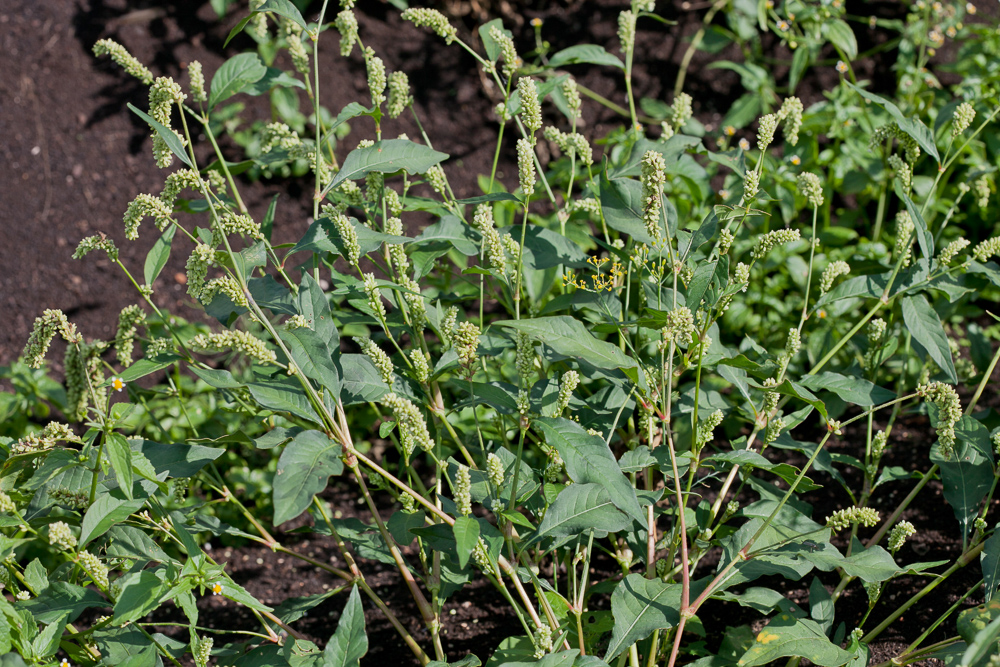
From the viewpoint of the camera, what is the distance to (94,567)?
5.52ft

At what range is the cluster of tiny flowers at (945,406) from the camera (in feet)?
5.79

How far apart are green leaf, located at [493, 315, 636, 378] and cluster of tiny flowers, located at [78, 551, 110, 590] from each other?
105cm

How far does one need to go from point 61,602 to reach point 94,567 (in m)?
0.19

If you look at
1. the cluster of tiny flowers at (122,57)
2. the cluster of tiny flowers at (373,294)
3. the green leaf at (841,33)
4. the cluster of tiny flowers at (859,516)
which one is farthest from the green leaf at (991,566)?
the green leaf at (841,33)

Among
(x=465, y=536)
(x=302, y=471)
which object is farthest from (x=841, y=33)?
(x=302, y=471)

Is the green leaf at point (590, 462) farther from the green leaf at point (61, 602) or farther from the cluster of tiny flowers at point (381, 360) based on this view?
the green leaf at point (61, 602)

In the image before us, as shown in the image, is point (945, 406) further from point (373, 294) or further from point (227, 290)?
point (227, 290)

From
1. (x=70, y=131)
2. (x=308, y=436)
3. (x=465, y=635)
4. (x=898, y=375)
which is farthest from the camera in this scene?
(x=70, y=131)

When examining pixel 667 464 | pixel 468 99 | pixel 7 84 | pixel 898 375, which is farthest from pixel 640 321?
pixel 7 84

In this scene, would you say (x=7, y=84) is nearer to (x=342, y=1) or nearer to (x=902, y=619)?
(x=342, y=1)

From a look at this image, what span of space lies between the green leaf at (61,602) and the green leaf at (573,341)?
1.17 metres

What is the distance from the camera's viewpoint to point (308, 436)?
1625 millimetres

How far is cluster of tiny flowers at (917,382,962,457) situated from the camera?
1.76 metres

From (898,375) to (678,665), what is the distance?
1.53 m
